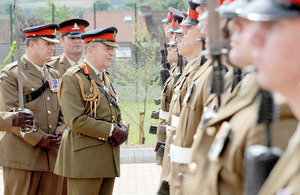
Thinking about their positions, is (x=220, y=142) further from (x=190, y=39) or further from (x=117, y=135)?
(x=117, y=135)

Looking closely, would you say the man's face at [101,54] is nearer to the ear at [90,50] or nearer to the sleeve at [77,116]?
the ear at [90,50]

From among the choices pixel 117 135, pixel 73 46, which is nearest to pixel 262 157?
pixel 117 135

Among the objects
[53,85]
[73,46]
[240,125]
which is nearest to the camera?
[240,125]

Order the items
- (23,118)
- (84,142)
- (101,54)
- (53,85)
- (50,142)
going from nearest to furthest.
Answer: (84,142)
(101,54)
(23,118)
(50,142)
(53,85)

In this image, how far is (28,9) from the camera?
8562 cm

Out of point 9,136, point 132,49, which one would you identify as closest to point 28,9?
point 132,49

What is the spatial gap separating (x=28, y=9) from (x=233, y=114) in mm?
86066

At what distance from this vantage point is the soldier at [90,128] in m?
5.36

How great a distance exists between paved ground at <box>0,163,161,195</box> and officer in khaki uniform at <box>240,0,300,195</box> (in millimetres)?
6325

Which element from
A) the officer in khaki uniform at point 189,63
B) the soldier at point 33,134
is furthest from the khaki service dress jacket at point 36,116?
the officer in khaki uniform at point 189,63

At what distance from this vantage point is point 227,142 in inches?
97.6

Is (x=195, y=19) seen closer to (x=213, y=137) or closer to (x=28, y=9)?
(x=213, y=137)

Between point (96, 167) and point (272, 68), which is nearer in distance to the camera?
point (272, 68)

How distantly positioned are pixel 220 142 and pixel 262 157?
496 millimetres
